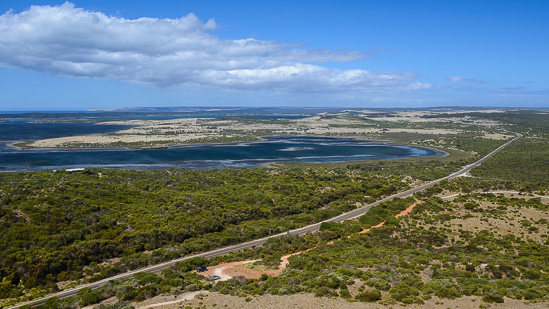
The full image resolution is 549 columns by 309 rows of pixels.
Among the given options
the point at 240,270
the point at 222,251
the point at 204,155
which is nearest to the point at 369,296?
the point at 240,270

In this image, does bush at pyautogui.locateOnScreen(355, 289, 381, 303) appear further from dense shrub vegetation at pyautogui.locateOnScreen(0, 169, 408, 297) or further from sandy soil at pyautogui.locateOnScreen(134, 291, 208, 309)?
dense shrub vegetation at pyautogui.locateOnScreen(0, 169, 408, 297)

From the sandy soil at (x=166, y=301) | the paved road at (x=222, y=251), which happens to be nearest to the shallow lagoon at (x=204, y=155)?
the paved road at (x=222, y=251)

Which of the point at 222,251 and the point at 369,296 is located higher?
the point at 369,296

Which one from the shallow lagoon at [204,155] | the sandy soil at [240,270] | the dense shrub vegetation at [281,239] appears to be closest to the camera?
the dense shrub vegetation at [281,239]

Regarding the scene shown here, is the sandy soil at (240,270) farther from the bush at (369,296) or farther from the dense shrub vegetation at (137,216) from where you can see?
the bush at (369,296)

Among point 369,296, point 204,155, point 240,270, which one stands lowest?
point 240,270

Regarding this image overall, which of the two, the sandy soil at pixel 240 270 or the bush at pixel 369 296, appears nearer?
the bush at pixel 369 296

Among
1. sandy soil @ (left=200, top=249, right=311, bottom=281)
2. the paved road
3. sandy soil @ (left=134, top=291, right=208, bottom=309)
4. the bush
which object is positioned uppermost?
the bush

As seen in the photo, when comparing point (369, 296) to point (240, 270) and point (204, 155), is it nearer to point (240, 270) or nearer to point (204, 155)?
point (240, 270)

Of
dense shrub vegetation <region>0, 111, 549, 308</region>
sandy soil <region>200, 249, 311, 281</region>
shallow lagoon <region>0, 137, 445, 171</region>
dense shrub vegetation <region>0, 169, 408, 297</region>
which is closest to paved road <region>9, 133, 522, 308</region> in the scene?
dense shrub vegetation <region>0, 169, 408, 297</region>

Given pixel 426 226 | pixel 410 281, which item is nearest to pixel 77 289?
pixel 410 281

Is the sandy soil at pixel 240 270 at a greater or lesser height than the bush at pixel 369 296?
lesser

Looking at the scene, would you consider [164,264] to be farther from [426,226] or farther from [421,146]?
[421,146]
